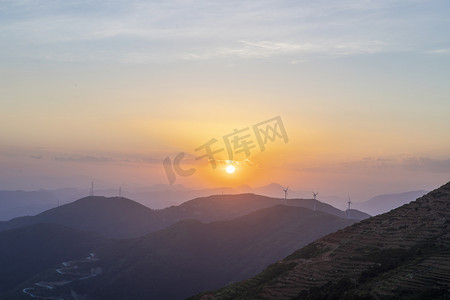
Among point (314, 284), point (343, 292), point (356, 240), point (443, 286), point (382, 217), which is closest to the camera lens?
point (443, 286)

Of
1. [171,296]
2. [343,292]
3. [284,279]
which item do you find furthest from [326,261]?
[171,296]

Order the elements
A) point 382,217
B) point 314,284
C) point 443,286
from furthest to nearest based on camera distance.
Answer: point 382,217 → point 314,284 → point 443,286

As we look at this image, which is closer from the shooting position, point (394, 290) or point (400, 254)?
point (394, 290)

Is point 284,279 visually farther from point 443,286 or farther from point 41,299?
point 41,299

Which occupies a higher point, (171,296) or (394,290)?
(394,290)

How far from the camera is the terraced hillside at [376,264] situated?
6272 centimetres

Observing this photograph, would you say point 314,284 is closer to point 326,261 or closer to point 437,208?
point 326,261

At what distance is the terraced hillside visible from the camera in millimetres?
62719

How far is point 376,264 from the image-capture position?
3007 inches

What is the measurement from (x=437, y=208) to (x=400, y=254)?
978 inches

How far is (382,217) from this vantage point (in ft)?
355

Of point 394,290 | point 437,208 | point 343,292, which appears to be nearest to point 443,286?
point 394,290

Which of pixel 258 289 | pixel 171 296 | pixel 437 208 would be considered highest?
pixel 437 208

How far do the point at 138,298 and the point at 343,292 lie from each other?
146362 mm
